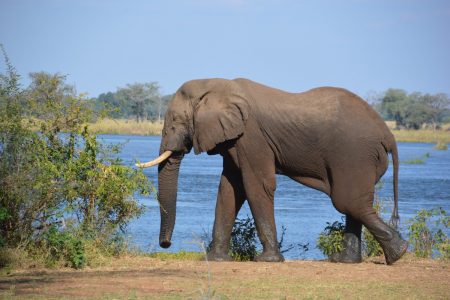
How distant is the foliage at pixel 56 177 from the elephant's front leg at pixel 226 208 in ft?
3.70

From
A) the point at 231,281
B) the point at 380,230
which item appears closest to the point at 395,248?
the point at 380,230

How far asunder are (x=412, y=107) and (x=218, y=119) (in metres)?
91.7

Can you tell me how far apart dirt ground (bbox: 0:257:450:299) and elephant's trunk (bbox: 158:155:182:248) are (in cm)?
68

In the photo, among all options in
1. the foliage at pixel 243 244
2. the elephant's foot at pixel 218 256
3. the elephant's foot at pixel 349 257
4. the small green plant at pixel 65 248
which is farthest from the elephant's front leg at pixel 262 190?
the small green plant at pixel 65 248

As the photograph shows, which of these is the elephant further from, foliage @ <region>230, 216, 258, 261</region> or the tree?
the tree

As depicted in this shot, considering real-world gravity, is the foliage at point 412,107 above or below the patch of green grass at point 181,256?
below

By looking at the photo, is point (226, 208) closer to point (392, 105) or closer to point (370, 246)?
point (370, 246)

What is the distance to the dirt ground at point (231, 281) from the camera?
1117cm

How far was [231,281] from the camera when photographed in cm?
1212

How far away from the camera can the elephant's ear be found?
14094mm

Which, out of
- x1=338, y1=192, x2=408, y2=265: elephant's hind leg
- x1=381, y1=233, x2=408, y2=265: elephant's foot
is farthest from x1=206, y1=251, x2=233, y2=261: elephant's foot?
x1=381, y1=233, x2=408, y2=265: elephant's foot

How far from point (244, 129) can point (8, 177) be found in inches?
126

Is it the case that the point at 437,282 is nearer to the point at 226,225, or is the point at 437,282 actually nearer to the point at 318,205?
the point at 226,225

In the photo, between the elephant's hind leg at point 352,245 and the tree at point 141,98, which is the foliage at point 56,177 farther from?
the tree at point 141,98
